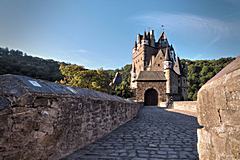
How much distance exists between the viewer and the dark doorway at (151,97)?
3769cm

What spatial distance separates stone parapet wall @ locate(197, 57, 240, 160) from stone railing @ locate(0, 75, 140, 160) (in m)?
2.17

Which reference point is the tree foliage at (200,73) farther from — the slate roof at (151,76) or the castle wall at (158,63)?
the slate roof at (151,76)

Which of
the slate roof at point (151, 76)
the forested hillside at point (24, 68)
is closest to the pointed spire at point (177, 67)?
the slate roof at point (151, 76)

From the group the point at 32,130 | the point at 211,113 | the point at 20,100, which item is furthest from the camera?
the point at 32,130

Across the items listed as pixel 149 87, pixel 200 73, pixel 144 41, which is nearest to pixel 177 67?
pixel 144 41

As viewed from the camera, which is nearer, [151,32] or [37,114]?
[37,114]

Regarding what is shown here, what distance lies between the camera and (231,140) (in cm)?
158

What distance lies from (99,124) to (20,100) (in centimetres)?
316

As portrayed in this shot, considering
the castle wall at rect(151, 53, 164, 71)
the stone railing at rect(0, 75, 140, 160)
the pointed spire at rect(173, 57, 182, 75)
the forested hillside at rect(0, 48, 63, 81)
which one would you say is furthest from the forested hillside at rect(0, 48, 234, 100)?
the stone railing at rect(0, 75, 140, 160)

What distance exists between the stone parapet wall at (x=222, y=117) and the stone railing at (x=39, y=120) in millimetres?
2169

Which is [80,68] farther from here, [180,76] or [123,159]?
[180,76]

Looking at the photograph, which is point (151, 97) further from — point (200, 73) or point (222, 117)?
point (222, 117)

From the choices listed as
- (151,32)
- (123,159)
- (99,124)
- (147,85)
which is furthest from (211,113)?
(151,32)

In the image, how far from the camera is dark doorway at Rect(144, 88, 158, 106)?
37688mm
